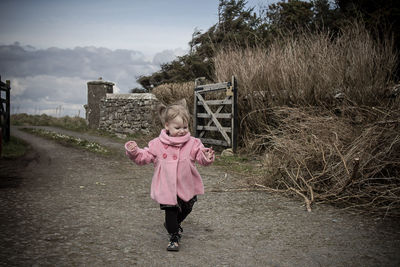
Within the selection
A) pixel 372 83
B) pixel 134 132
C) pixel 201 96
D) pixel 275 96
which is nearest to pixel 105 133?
pixel 134 132

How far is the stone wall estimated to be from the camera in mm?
14445

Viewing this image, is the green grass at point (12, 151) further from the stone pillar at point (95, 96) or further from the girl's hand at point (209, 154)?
the girl's hand at point (209, 154)

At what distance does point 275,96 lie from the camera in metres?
8.48

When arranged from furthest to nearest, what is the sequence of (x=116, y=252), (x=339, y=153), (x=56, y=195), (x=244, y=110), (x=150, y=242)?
(x=244, y=110), (x=56, y=195), (x=339, y=153), (x=150, y=242), (x=116, y=252)

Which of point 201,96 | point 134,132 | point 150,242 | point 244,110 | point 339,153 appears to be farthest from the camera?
point 134,132

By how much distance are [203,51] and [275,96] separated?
1291cm

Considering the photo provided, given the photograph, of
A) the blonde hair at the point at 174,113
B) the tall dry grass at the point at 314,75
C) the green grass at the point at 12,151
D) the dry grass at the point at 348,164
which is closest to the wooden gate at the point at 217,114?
the tall dry grass at the point at 314,75

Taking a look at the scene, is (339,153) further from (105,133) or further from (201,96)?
(105,133)

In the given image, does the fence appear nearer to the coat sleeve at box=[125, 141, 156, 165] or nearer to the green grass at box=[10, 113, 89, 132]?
the green grass at box=[10, 113, 89, 132]

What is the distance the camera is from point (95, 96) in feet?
54.7

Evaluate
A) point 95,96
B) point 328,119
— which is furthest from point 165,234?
point 95,96

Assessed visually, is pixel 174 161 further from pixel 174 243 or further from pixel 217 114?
pixel 217 114

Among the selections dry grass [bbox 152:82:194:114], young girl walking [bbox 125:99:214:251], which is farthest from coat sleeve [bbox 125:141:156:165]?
dry grass [bbox 152:82:194:114]

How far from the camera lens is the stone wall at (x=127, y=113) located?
14.4 m
